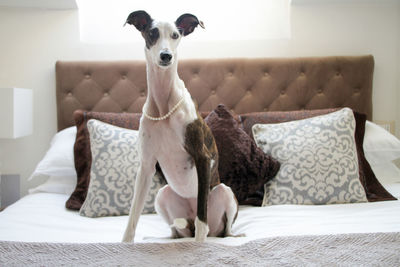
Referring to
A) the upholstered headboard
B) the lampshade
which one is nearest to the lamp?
the lampshade

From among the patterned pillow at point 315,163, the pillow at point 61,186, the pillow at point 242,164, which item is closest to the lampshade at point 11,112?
the pillow at point 61,186

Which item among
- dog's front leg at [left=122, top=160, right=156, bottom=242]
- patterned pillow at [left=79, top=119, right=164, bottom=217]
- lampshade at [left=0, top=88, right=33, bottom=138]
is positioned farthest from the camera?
lampshade at [left=0, top=88, right=33, bottom=138]

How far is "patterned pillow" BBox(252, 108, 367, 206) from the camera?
1.71 m

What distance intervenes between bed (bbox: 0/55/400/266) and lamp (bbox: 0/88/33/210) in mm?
191

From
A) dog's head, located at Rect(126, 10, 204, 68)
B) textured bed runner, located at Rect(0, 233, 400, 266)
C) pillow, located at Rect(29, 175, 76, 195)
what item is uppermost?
dog's head, located at Rect(126, 10, 204, 68)

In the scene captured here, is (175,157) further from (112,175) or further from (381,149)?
(381,149)

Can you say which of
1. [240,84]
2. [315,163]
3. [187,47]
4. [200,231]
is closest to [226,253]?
[200,231]

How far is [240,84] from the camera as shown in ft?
7.77

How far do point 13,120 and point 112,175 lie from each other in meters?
0.78

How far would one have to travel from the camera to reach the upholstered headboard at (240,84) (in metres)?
2.34

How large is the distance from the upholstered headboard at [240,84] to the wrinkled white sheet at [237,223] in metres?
0.81

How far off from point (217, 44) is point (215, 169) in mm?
1365

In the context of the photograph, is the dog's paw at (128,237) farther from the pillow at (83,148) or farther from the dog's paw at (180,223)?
the pillow at (83,148)

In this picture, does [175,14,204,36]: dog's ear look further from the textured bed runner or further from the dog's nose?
the textured bed runner
